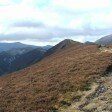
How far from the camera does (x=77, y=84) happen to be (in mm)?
39594

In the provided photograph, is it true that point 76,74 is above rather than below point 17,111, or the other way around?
above

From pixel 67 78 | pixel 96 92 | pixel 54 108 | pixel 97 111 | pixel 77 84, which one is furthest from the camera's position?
pixel 67 78

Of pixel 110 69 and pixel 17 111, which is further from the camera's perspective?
pixel 110 69

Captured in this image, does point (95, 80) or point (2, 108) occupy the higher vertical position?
point (95, 80)

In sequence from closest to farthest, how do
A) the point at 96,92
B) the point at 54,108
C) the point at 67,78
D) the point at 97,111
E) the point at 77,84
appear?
the point at 97,111, the point at 54,108, the point at 96,92, the point at 77,84, the point at 67,78

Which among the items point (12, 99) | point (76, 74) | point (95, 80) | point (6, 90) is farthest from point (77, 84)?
point (6, 90)

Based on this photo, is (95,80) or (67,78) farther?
(67,78)

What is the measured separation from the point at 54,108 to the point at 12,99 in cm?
772

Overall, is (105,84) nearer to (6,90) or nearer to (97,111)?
(97,111)

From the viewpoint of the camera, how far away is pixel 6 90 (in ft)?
149

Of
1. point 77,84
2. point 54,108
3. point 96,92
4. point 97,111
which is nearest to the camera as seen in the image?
point 97,111

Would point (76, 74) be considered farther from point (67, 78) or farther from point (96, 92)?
point (96, 92)

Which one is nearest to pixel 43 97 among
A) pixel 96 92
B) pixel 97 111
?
pixel 96 92

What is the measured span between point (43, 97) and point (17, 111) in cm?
415
